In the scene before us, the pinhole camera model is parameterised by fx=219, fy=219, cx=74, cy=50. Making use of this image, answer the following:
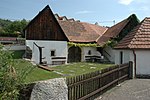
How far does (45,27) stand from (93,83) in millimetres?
23234

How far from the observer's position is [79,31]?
3881cm

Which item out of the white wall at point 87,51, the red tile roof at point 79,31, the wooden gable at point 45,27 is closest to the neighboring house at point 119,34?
the white wall at point 87,51

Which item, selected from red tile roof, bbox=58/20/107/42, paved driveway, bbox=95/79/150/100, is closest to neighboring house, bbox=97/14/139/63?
red tile roof, bbox=58/20/107/42

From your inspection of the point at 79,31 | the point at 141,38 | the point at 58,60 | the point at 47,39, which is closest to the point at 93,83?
the point at 141,38

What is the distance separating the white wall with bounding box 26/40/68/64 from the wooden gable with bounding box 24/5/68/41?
0.73m

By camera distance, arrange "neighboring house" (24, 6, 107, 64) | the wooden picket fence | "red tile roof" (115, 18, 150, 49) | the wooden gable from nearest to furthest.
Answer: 1. the wooden picket fence
2. "red tile roof" (115, 18, 150, 49)
3. "neighboring house" (24, 6, 107, 64)
4. the wooden gable

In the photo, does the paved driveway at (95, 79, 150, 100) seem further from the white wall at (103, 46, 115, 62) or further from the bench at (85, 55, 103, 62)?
the bench at (85, 55, 103, 62)

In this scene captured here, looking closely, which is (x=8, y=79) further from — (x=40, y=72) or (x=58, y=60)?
(x=58, y=60)

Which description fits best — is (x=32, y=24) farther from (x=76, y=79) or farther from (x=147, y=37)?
(x=76, y=79)

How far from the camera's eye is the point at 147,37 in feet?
62.3

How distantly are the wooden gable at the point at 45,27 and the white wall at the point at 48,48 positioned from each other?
2.39 feet

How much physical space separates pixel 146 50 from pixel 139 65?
133cm

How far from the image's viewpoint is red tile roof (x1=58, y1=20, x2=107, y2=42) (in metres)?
36.5

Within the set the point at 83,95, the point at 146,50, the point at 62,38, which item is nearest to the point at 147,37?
the point at 146,50
